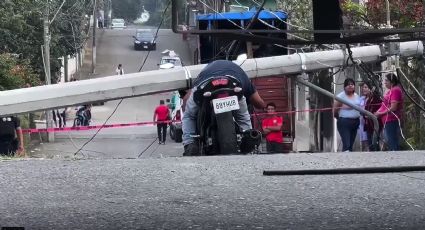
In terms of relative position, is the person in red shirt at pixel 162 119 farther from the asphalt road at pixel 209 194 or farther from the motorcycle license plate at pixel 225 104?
the motorcycle license plate at pixel 225 104

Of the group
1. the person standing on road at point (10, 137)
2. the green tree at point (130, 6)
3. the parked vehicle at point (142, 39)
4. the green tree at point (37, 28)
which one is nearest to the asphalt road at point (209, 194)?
the person standing on road at point (10, 137)

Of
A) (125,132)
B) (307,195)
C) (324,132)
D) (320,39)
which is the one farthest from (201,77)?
(125,132)

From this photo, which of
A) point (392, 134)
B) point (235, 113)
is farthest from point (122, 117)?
point (235, 113)

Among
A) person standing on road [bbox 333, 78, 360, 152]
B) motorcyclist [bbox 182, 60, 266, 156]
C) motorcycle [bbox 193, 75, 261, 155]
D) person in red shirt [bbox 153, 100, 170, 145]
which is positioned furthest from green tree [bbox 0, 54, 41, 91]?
motorcycle [bbox 193, 75, 261, 155]

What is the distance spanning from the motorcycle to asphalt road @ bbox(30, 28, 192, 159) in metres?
0.93

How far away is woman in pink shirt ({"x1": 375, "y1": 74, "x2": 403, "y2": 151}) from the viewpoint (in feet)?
46.2

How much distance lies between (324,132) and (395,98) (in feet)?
23.5

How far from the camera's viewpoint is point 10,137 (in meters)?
17.2

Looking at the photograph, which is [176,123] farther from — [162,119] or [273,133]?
[273,133]

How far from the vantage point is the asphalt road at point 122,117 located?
21.7 m

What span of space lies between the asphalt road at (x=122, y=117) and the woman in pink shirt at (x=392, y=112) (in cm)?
330

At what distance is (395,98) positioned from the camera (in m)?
14.1

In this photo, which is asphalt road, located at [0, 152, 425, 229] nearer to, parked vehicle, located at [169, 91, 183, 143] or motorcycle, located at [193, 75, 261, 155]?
motorcycle, located at [193, 75, 261, 155]

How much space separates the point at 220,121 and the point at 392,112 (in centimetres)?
350
